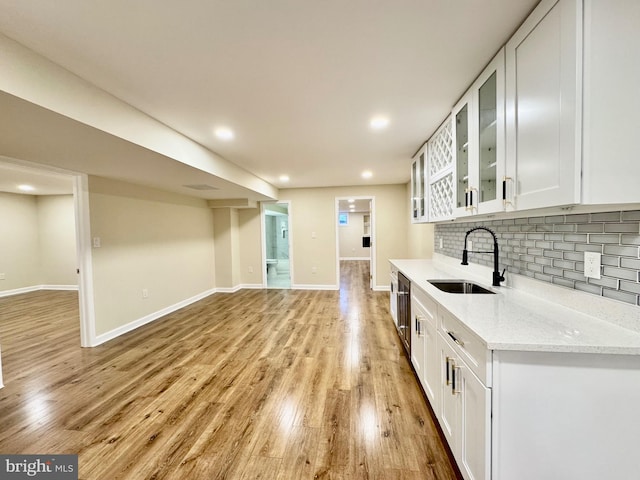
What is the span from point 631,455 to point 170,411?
2.51 metres

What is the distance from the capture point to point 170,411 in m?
1.96

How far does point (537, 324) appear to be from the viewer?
3.96 ft

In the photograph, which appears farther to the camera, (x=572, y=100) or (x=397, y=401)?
(x=397, y=401)

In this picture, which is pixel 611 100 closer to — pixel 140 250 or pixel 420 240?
pixel 420 240

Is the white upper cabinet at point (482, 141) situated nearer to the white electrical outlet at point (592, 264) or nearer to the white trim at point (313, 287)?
the white electrical outlet at point (592, 264)

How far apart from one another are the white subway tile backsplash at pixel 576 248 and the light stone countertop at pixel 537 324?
0.07 metres

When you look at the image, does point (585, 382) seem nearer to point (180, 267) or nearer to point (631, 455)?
point (631, 455)

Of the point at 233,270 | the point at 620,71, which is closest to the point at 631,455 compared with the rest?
the point at 620,71

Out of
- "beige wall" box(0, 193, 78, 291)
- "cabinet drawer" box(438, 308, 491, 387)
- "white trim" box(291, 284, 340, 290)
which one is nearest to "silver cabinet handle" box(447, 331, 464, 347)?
"cabinet drawer" box(438, 308, 491, 387)

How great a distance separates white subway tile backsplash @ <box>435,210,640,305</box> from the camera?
1.12m

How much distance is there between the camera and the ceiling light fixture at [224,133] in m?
2.55

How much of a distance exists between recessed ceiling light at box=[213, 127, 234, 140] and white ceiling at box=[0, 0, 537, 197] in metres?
0.09

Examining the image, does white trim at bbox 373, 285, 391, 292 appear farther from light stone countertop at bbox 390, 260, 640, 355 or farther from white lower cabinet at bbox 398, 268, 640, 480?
white lower cabinet at bbox 398, 268, 640, 480

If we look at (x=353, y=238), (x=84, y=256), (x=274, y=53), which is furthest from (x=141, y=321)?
(x=353, y=238)
